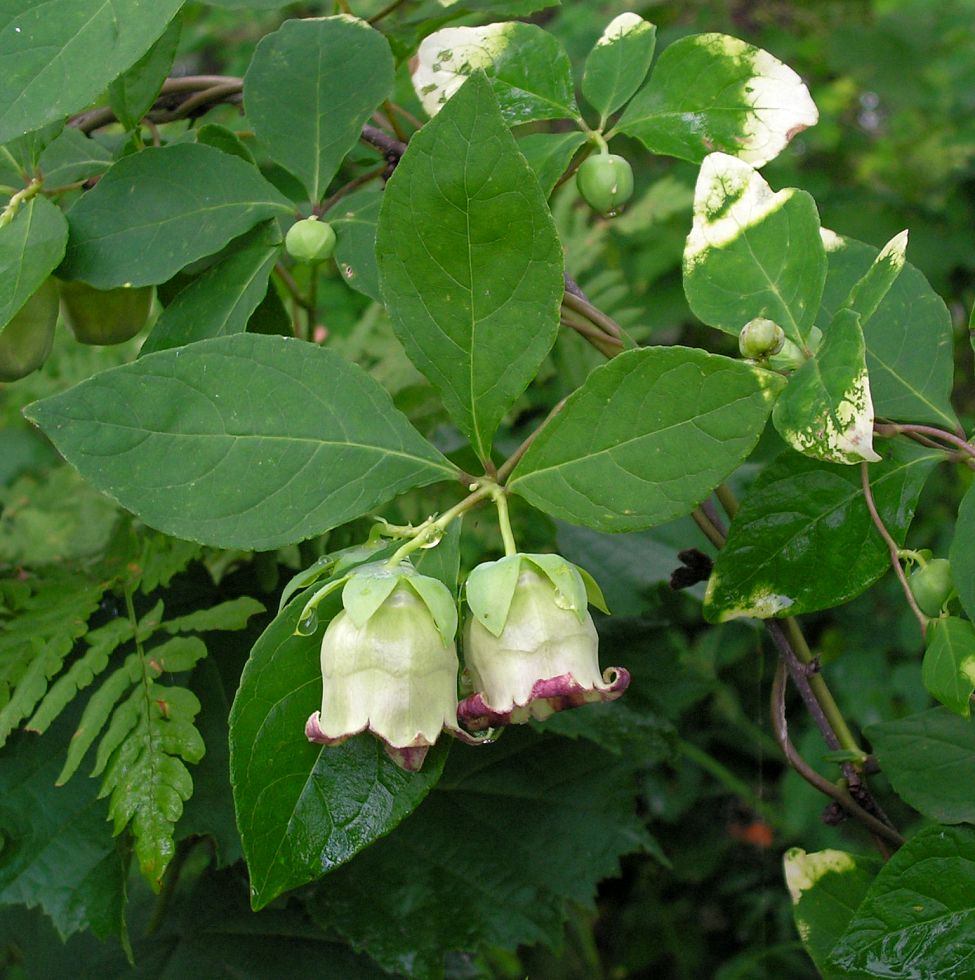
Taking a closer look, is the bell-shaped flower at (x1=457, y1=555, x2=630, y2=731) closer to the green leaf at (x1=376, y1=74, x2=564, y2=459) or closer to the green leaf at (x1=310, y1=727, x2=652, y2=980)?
the green leaf at (x1=376, y1=74, x2=564, y2=459)

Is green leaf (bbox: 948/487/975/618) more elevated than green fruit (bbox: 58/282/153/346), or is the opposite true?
green fruit (bbox: 58/282/153/346)

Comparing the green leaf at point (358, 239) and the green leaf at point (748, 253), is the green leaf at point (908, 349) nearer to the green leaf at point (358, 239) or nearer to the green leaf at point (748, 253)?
the green leaf at point (748, 253)

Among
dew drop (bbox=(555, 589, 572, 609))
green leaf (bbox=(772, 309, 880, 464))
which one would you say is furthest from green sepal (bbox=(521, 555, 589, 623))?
green leaf (bbox=(772, 309, 880, 464))

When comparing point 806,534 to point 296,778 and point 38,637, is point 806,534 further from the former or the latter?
point 38,637

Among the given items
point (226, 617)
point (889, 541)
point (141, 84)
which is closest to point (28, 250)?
point (141, 84)

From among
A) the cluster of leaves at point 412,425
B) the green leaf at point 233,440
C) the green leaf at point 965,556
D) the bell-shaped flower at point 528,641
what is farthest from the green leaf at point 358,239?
the green leaf at point 965,556

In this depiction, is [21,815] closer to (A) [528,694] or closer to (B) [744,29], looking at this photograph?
(A) [528,694]
